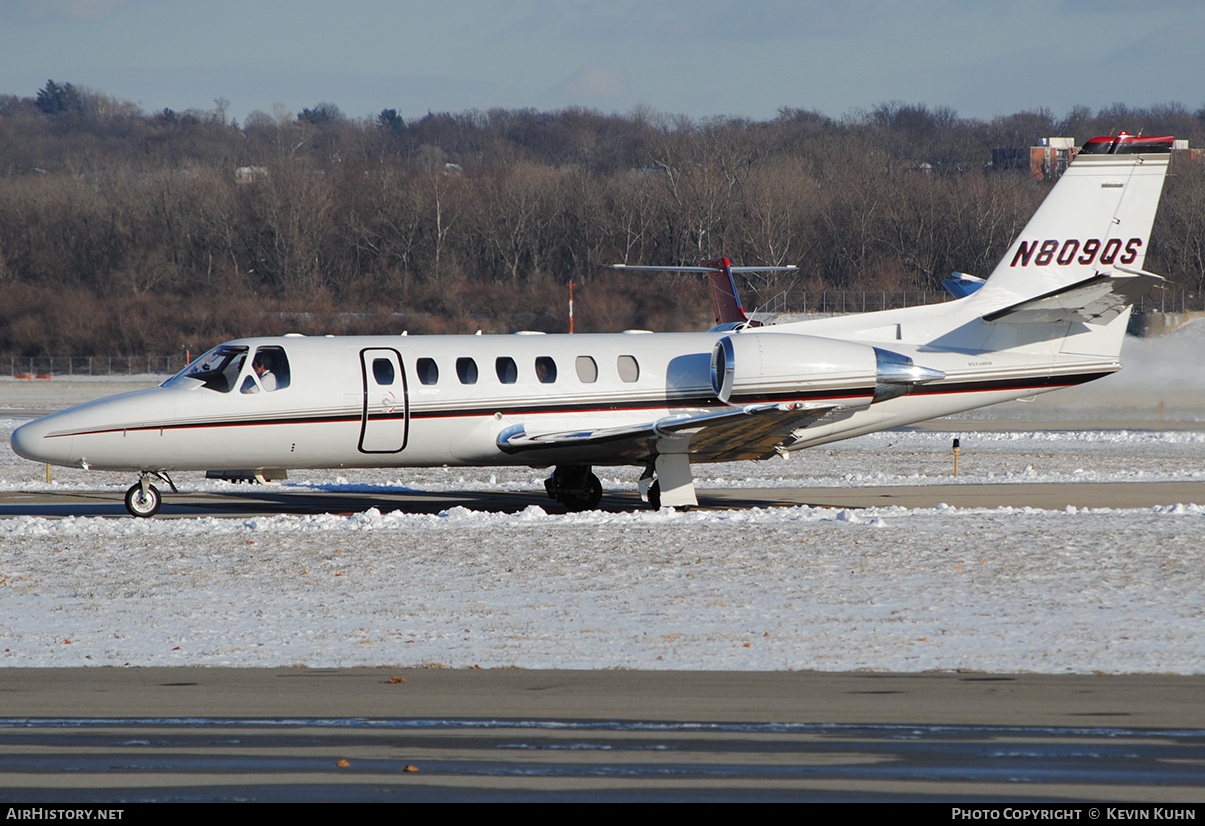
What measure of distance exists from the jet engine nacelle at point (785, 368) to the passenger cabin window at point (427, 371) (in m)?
4.35

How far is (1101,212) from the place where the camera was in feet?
66.1

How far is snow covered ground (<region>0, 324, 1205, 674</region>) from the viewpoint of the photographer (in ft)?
32.1

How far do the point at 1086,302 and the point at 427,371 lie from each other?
1032 cm

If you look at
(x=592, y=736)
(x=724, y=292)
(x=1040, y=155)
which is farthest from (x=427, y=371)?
(x=1040, y=155)

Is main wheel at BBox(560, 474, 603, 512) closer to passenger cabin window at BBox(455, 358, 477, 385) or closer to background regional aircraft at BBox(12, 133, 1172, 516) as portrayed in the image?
background regional aircraft at BBox(12, 133, 1172, 516)

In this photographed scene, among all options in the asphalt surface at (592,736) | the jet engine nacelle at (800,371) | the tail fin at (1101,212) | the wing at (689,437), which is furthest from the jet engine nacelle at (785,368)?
the asphalt surface at (592,736)

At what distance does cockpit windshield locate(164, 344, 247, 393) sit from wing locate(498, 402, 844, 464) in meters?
4.01

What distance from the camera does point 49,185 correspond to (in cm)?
9881

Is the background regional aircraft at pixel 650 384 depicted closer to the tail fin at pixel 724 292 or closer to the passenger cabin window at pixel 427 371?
the passenger cabin window at pixel 427 371

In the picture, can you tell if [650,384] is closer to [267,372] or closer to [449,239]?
[267,372]

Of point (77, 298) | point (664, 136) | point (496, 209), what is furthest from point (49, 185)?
point (664, 136)

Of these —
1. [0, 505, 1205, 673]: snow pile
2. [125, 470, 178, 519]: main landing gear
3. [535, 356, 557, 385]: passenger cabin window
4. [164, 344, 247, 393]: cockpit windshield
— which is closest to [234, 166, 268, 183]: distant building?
[164, 344, 247, 393]: cockpit windshield
